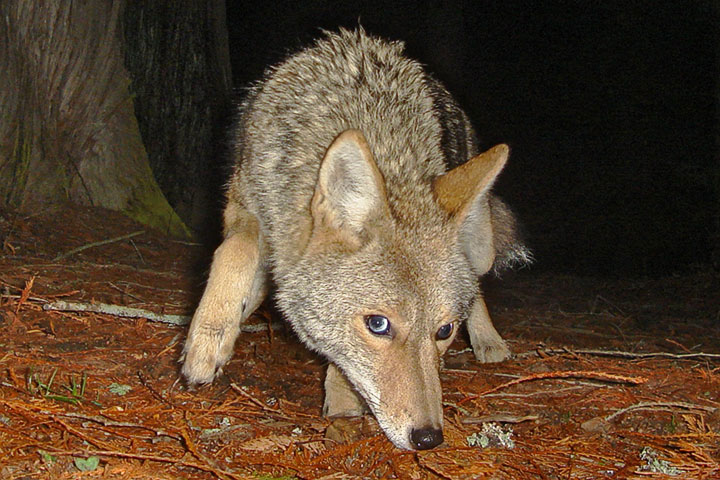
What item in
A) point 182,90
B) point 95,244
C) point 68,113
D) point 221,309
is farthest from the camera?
point 182,90

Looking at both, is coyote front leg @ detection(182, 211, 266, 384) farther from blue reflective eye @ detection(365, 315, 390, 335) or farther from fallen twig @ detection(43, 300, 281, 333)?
blue reflective eye @ detection(365, 315, 390, 335)

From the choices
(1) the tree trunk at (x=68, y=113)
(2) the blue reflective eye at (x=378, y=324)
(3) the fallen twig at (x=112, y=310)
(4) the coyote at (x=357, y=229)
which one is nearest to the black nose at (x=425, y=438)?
(4) the coyote at (x=357, y=229)

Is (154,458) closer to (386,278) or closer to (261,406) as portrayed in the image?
(261,406)

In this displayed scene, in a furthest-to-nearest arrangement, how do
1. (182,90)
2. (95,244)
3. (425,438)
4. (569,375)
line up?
(182,90), (95,244), (569,375), (425,438)

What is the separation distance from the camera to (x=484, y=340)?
178 inches

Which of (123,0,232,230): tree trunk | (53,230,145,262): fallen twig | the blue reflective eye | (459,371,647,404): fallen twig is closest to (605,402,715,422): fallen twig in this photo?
(459,371,647,404): fallen twig

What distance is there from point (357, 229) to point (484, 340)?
168 centimetres

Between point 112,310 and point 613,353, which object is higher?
point 613,353

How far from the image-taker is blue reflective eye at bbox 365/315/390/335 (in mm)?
3002

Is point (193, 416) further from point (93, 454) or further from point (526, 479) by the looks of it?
point (526, 479)

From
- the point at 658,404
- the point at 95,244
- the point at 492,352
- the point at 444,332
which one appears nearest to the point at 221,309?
the point at 444,332

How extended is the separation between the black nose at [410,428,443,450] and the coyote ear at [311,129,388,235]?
3.21 ft

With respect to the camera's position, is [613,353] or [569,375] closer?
[569,375]

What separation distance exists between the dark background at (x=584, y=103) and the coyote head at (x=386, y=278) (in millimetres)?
7598
